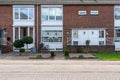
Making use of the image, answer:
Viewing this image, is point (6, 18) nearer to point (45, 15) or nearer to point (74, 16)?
point (45, 15)

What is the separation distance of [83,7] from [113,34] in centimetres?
517

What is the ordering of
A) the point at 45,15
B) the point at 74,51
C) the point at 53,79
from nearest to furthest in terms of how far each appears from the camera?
1. the point at 53,79
2. the point at 74,51
3. the point at 45,15

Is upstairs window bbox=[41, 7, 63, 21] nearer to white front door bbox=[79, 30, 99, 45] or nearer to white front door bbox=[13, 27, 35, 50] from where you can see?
white front door bbox=[13, 27, 35, 50]

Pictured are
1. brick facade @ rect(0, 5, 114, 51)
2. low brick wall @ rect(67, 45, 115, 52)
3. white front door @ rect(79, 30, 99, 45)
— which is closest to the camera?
low brick wall @ rect(67, 45, 115, 52)

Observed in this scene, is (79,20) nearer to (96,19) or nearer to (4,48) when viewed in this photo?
(96,19)

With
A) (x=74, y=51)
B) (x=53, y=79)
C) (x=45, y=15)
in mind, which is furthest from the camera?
(x=45, y=15)

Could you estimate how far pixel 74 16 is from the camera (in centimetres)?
4772

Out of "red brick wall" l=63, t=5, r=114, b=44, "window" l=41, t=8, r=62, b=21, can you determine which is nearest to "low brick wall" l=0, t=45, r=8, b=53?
"window" l=41, t=8, r=62, b=21

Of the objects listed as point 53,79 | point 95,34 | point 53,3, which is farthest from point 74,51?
point 53,79

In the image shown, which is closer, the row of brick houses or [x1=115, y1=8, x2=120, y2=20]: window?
the row of brick houses

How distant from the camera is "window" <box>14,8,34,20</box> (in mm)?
47844

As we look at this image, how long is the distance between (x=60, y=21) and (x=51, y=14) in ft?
4.88

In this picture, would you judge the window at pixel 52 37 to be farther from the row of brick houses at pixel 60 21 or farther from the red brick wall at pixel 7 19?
the red brick wall at pixel 7 19

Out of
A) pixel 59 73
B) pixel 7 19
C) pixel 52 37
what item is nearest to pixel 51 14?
pixel 52 37
